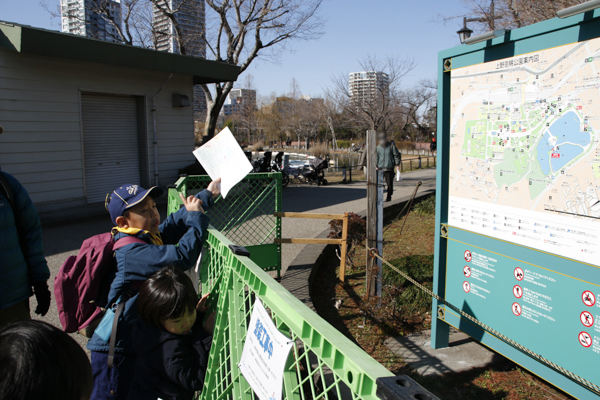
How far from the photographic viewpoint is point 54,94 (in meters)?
9.53

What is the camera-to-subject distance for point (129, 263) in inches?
87.3

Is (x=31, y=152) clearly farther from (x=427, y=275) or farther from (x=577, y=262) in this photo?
(x=577, y=262)

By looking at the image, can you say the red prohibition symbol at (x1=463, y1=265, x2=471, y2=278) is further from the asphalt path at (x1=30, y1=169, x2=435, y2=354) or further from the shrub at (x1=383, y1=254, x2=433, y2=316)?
the asphalt path at (x1=30, y1=169, x2=435, y2=354)

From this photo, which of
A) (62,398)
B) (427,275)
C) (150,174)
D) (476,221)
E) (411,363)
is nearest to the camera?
(62,398)

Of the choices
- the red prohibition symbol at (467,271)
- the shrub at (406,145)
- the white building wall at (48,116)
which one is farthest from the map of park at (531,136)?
the shrub at (406,145)

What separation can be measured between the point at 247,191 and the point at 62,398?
499cm

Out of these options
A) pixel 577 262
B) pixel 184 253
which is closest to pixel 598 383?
pixel 577 262

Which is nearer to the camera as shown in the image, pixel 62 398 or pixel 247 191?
pixel 62 398

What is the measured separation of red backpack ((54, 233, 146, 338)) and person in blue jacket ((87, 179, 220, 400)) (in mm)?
83

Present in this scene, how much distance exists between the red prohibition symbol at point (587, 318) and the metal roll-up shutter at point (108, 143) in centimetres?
1069

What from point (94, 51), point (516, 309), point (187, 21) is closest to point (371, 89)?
point (187, 21)

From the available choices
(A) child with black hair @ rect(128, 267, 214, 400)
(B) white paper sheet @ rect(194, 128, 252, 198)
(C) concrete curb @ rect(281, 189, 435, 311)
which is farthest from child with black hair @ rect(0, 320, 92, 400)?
(C) concrete curb @ rect(281, 189, 435, 311)

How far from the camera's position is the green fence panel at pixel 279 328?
100cm

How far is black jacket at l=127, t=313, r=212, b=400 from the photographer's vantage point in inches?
76.7
